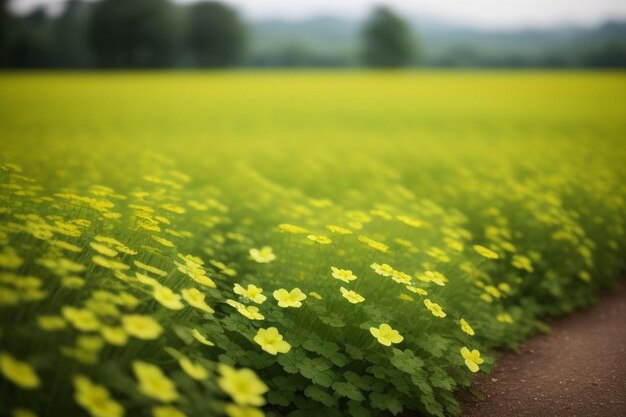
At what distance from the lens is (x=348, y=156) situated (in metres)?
8.88

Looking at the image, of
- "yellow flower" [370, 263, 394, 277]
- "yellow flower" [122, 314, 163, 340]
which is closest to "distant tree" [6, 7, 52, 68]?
"yellow flower" [370, 263, 394, 277]

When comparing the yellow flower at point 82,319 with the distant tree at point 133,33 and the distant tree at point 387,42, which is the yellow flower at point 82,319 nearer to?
the distant tree at point 133,33

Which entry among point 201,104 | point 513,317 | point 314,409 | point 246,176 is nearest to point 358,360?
point 314,409

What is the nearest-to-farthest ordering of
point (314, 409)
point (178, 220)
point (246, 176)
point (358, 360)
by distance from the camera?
1. point (314, 409)
2. point (358, 360)
3. point (178, 220)
4. point (246, 176)

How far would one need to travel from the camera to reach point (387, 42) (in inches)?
2194

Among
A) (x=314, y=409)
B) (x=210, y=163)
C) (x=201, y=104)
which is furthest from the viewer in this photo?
(x=201, y=104)

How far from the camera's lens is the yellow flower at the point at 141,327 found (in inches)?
68.7

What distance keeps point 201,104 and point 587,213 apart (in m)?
14.8

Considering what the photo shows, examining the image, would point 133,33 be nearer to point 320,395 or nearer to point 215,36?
point 215,36

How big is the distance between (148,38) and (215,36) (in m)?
7.15

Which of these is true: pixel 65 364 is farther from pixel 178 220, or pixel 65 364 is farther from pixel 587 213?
pixel 587 213

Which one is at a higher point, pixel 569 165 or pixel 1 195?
pixel 1 195

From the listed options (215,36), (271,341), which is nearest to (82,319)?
(271,341)

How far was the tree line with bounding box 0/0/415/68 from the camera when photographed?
149ft
